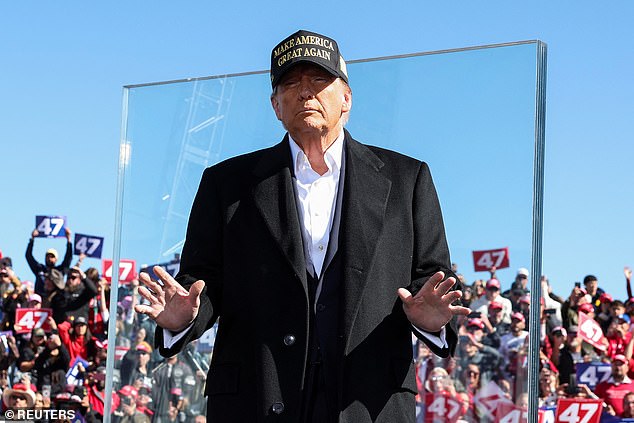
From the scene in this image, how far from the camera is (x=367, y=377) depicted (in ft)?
8.00

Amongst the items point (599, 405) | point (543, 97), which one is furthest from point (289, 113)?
point (599, 405)

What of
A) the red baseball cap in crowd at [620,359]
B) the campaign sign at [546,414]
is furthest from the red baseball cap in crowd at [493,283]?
the red baseball cap in crowd at [620,359]

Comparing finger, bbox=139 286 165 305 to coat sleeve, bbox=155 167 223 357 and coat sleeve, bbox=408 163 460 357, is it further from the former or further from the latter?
coat sleeve, bbox=408 163 460 357

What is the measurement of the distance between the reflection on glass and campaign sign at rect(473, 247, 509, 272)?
13 mm

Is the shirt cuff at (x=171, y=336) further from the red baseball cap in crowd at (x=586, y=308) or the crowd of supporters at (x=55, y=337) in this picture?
the red baseball cap in crowd at (x=586, y=308)

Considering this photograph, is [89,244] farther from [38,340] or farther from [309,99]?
[309,99]

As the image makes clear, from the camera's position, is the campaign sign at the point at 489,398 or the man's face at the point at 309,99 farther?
the campaign sign at the point at 489,398

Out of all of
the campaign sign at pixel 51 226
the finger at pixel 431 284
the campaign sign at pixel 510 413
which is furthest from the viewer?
the campaign sign at pixel 51 226

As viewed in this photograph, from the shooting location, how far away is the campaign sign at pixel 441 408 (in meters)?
4.91

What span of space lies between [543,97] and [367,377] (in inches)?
105

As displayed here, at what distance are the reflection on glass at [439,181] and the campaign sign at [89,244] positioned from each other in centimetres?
632

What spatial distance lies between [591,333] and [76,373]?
205 inches

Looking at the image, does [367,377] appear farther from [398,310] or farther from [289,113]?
[289,113]

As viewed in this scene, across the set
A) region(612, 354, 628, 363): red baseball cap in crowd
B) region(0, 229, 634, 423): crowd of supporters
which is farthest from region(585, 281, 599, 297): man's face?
region(612, 354, 628, 363): red baseball cap in crowd
